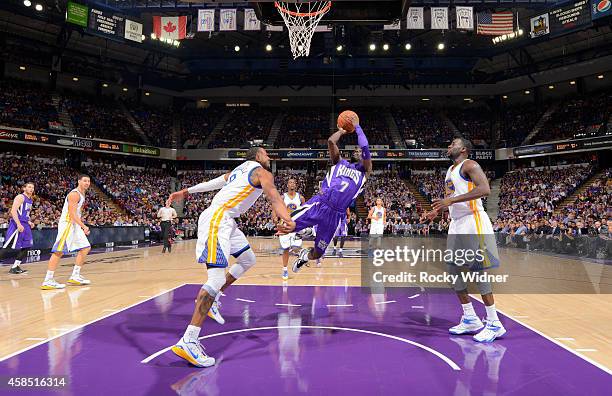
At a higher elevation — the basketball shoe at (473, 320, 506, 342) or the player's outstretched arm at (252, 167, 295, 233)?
the player's outstretched arm at (252, 167, 295, 233)

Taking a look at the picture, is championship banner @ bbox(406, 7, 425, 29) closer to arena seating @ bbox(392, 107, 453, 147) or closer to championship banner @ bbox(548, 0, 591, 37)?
championship banner @ bbox(548, 0, 591, 37)

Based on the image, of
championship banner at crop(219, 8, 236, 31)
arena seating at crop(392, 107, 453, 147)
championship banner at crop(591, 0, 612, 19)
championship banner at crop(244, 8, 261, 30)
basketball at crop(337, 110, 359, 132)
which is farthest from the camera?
arena seating at crop(392, 107, 453, 147)

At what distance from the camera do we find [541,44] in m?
30.1

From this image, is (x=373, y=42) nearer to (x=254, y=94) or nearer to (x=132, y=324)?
(x=254, y=94)

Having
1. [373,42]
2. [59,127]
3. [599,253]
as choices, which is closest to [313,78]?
[373,42]

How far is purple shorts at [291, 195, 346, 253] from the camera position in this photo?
5.51 meters

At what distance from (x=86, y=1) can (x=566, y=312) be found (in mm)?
→ 27813

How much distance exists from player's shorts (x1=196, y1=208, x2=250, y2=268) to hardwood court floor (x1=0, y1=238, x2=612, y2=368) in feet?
6.99

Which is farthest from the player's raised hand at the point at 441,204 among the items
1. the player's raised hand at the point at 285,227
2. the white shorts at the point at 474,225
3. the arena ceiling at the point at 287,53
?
the arena ceiling at the point at 287,53

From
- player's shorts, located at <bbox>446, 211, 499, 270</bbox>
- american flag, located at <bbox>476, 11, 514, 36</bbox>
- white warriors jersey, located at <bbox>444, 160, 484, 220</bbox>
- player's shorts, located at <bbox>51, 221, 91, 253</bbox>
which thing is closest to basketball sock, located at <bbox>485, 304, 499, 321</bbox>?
player's shorts, located at <bbox>446, 211, 499, 270</bbox>

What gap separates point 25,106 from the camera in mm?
27766

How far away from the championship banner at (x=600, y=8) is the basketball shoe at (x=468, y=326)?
76.4 ft

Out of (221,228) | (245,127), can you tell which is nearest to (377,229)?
(221,228)

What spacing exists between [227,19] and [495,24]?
48.4ft
